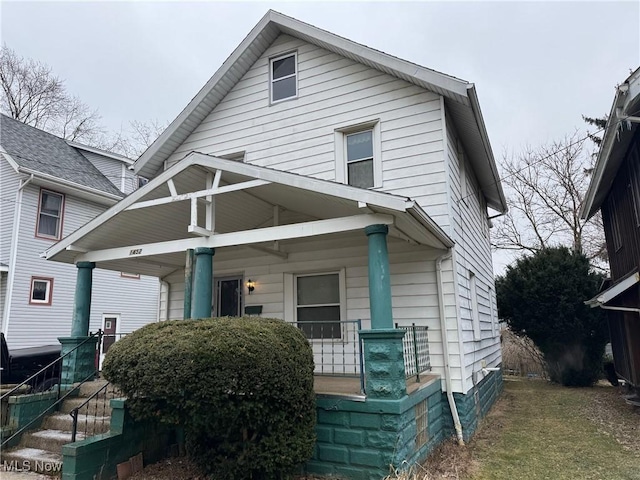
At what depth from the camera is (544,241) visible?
74.7 ft

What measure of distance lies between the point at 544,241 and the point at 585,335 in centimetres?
1139

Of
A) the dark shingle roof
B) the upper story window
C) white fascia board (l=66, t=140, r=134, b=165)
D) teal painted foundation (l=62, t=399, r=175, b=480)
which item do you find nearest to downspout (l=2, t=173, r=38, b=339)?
the dark shingle roof

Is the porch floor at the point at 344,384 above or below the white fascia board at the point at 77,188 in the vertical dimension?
below

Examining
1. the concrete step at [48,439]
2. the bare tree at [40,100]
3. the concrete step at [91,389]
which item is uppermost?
the bare tree at [40,100]

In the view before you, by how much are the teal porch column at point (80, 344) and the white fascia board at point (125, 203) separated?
0.45m

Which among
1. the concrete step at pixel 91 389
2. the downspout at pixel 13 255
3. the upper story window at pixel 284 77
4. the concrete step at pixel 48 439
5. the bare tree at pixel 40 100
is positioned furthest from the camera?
the bare tree at pixel 40 100

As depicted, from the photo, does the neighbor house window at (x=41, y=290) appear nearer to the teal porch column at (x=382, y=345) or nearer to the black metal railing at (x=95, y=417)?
the black metal railing at (x=95, y=417)

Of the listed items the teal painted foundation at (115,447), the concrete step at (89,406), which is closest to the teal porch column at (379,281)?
the teal painted foundation at (115,447)

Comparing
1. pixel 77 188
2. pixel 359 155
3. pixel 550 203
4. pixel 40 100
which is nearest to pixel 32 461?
pixel 359 155

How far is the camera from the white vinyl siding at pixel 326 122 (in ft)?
23.8

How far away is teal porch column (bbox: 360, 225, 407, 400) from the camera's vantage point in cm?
481

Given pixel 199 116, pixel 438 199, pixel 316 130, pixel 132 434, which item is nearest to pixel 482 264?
pixel 438 199

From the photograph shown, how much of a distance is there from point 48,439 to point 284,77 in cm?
748

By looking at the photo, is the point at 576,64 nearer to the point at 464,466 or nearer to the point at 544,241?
the point at 544,241
